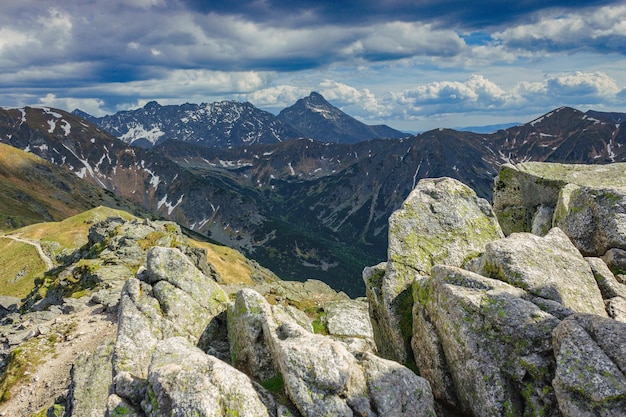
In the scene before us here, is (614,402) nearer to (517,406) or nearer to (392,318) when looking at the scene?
(517,406)

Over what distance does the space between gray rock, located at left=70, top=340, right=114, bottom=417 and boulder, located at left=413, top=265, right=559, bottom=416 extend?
18893 millimetres

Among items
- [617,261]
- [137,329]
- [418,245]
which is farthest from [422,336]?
[137,329]

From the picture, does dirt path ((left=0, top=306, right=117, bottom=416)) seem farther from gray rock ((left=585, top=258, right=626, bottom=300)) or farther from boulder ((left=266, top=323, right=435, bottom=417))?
gray rock ((left=585, top=258, right=626, bottom=300))

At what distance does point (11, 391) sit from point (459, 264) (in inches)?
1365

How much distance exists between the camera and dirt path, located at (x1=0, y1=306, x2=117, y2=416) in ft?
89.7

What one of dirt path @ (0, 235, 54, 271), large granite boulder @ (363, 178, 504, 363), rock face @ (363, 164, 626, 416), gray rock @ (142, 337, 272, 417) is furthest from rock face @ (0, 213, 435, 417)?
dirt path @ (0, 235, 54, 271)

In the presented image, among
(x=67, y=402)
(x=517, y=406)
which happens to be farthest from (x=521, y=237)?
(x=67, y=402)

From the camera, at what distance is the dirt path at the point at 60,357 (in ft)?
89.7

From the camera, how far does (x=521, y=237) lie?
802 inches

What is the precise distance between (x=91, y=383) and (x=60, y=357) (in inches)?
405

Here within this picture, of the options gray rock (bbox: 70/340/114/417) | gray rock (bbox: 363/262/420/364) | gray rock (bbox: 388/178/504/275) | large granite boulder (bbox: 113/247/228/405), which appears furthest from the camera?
gray rock (bbox: 388/178/504/275)

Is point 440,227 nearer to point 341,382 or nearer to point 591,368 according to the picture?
point 591,368

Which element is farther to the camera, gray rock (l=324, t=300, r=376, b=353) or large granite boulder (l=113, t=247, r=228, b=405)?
gray rock (l=324, t=300, r=376, b=353)

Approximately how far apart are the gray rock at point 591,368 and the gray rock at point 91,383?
75.4 ft
